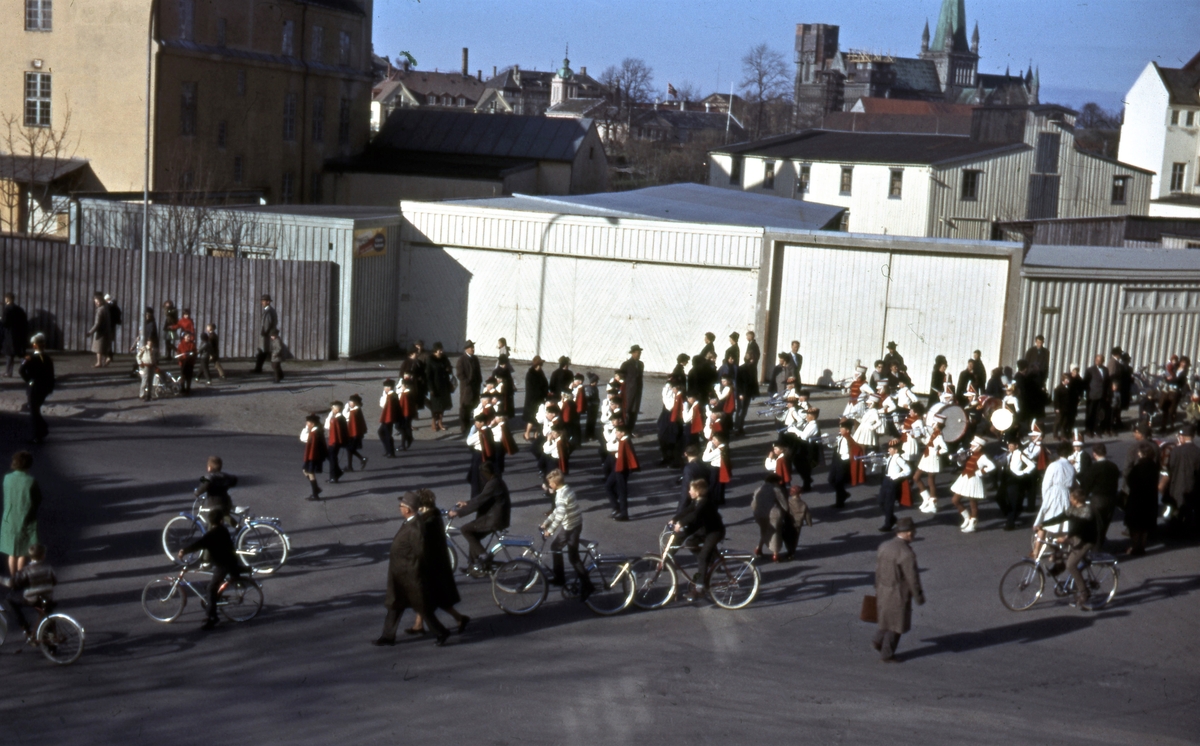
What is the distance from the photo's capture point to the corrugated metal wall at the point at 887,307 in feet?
74.3

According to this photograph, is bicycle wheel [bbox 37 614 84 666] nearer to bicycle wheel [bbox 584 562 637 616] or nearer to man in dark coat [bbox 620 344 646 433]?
bicycle wheel [bbox 584 562 637 616]

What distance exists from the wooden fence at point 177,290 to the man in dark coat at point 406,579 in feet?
46.8

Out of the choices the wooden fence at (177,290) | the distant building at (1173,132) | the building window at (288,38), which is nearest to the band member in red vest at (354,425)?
the wooden fence at (177,290)

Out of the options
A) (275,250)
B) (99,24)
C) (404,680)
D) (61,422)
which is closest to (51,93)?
(99,24)

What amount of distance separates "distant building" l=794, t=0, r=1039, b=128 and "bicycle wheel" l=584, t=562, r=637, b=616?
117m

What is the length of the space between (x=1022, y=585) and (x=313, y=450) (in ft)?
27.1

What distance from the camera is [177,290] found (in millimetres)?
23938

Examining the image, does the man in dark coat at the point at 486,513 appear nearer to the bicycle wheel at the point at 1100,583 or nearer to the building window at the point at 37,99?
the bicycle wheel at the point at 1100,583

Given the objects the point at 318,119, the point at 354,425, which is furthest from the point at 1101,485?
the point at 318,119

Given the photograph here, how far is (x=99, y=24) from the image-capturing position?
37.2 metres

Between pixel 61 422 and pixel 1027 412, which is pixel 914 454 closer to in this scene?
pixel 1027 412

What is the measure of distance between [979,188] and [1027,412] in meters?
29.9

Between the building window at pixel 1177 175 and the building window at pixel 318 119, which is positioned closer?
the building window at pixel 318 119

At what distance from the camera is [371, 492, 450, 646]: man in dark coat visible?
34.1ft
